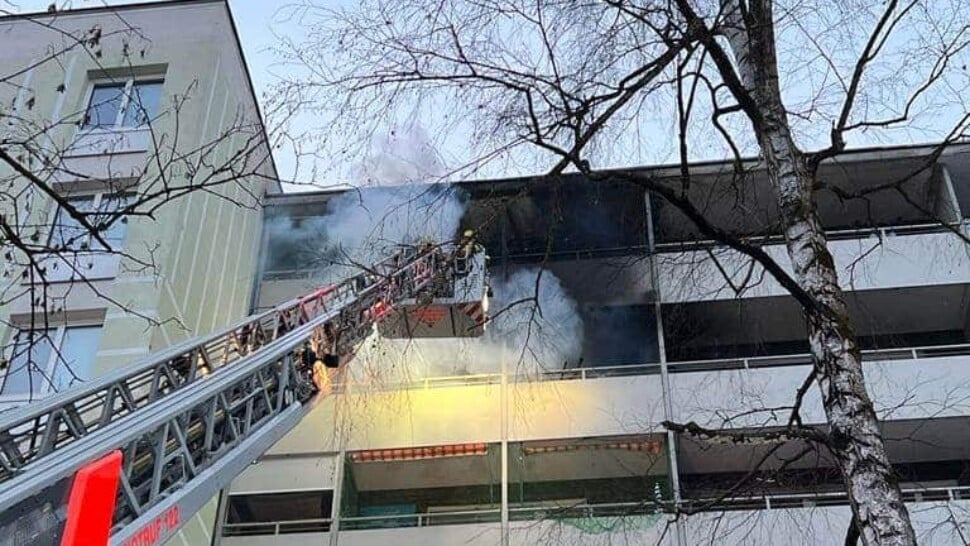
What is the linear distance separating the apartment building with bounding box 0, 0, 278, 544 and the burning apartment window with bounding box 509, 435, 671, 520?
12.9ft

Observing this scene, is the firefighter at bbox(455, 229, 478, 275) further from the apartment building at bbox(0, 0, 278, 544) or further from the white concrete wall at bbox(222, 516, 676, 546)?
the white concrete wall at bbox(222, 516, 676, 546)

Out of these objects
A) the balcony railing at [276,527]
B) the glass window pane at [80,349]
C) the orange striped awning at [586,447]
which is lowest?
the balcony railing at [276,527]

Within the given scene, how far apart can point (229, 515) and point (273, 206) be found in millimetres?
4842

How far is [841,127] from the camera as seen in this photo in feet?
12.8

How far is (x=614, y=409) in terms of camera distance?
12.2 metres

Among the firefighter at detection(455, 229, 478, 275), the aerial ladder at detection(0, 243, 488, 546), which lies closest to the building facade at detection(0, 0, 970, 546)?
the aerial ladder at detection(0, 243, 488, 546)

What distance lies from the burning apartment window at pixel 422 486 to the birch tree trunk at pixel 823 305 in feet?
27.4

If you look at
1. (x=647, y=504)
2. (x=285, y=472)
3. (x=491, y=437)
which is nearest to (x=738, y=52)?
(x=647, y=504)

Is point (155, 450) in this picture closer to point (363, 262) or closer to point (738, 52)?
point (363, 262)

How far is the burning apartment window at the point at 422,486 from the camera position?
39.6ft

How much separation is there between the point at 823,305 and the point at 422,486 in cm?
1011

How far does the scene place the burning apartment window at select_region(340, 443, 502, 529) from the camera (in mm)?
12062

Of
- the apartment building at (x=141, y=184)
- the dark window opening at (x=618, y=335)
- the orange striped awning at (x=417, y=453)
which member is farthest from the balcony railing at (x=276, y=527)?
the dark window opening at (x=618, y=335)

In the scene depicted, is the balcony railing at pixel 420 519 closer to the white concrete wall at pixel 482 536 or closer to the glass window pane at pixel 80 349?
the white concrete wall at pixel 482 536
